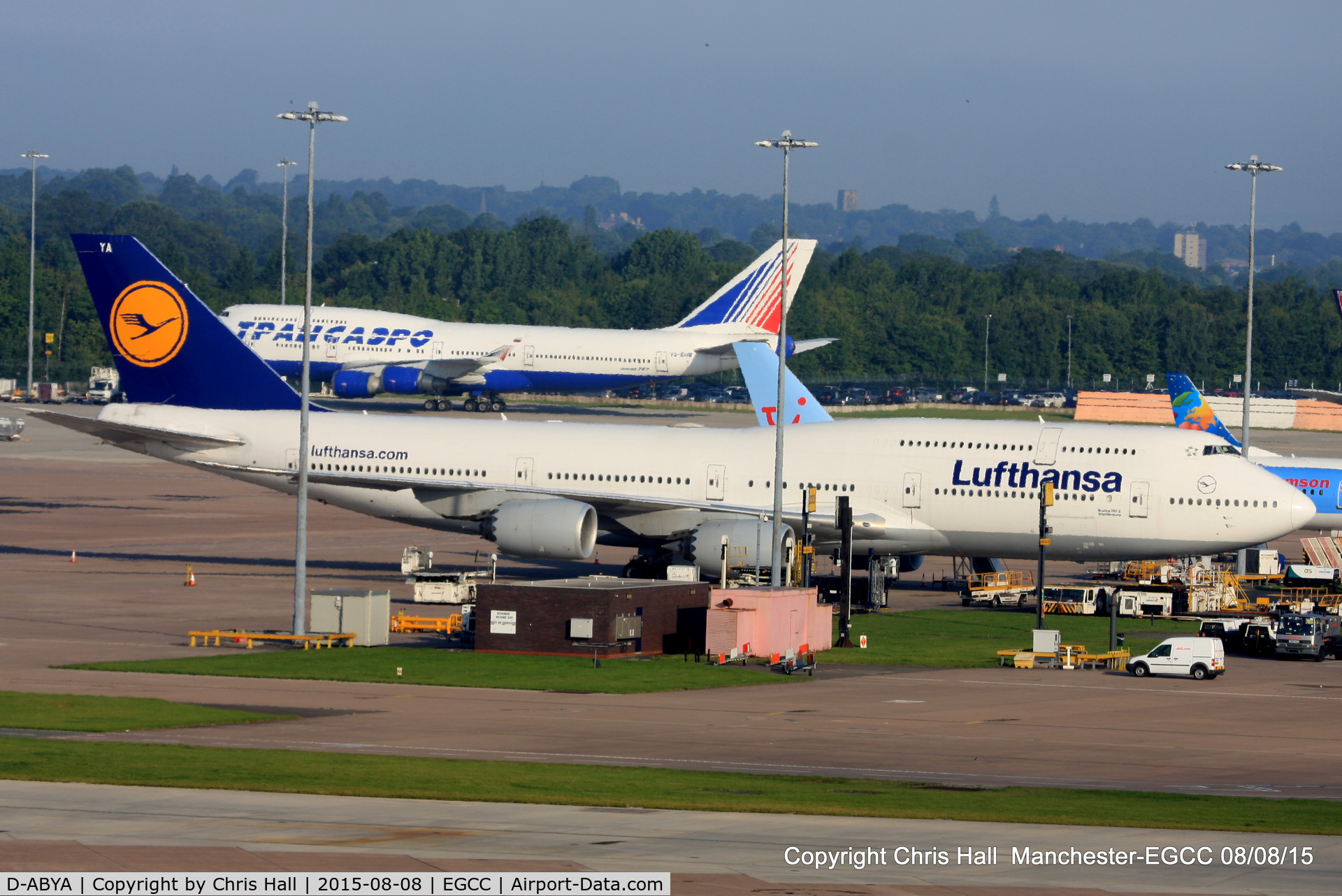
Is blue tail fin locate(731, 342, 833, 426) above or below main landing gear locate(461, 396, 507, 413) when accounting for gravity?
below

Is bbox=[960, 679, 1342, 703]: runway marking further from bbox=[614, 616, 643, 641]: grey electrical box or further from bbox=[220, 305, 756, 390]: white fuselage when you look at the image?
bbox=[220, 305, 756, 390]: white fuselage

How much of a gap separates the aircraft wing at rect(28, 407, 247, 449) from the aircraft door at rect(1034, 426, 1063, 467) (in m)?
26.0

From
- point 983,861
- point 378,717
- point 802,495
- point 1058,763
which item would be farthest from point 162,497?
point 983,861

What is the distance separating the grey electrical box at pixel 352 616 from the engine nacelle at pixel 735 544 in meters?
11.1

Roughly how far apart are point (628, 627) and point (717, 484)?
1226 cm

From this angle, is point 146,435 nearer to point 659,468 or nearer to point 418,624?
point 418,624

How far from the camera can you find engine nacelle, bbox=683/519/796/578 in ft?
164

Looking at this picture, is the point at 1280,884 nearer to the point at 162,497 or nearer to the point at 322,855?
the point at 322,855

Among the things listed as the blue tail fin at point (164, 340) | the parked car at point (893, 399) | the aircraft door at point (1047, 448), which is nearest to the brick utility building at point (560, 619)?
the aircraft door at point (1047, 448)

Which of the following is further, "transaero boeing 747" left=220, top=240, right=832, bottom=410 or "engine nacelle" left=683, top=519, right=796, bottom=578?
"transaero boeing 747" left=220, top=240, right=832, bottom=410

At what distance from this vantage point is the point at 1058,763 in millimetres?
30359

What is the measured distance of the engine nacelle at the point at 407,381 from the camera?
135125 mm

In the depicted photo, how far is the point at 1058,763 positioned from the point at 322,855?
1490 centimetres

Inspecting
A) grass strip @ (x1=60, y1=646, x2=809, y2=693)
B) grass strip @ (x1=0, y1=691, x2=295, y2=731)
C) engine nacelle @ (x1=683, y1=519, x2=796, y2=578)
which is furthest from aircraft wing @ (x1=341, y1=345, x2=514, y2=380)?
grass strip @ (x1=0, y1=691, x2=295, y2=731)
